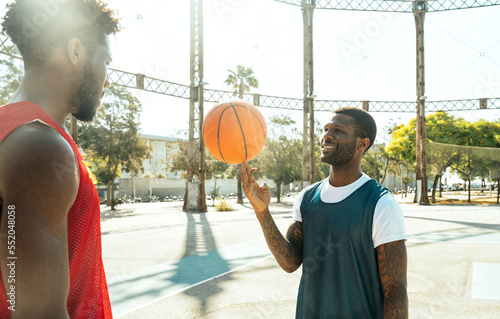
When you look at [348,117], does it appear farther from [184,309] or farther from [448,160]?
[448,160]

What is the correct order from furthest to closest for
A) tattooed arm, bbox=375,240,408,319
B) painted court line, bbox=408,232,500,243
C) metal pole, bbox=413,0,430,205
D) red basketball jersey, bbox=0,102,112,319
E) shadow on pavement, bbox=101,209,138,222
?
metal pole, bbox=413,0,430,205 < shadow on pavement, bbox=101,209,138,222 < painted court line, bbox=408,232,500,243 < tattooed arm, bbox=375,240,408,319 < red basketball jersey, bbox=0,102,112,319

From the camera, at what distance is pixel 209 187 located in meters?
57.8

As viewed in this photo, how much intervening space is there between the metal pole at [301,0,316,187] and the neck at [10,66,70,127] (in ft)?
70.1

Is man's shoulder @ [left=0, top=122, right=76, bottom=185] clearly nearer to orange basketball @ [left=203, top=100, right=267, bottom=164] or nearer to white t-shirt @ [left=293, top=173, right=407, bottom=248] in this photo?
white t-shirt @ [left=293, top=173, right=407, bottom=248]

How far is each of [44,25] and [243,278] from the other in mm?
5716

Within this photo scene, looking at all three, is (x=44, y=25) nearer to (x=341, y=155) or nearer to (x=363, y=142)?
(x=341, y=155)

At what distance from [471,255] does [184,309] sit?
6355 mm

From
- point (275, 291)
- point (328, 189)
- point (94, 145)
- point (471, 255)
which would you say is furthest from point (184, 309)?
point (94, 145)

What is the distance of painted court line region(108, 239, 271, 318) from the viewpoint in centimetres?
522

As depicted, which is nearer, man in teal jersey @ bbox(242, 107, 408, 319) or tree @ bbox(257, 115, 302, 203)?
man in teal jersey @ bbox(242, 107, 408, 319)

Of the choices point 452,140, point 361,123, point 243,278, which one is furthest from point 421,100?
point 361,123

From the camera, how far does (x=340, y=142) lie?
2518 mm

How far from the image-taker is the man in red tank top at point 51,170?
0.94 metres

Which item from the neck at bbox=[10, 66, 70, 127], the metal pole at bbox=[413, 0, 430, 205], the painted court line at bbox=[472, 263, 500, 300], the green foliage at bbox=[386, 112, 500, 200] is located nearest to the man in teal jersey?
the neck at bbox=[10, 66, 70, 127]
